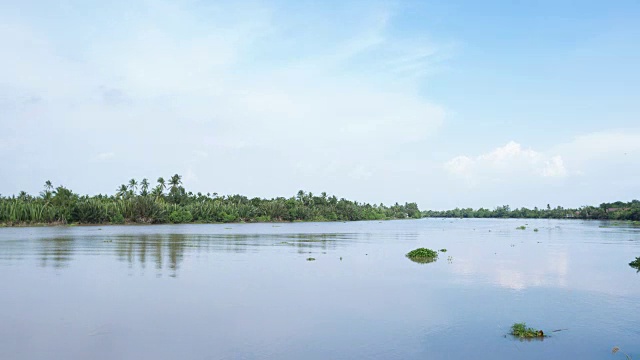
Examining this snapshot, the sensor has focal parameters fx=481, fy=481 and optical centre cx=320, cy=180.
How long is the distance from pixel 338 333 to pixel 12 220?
393 feet

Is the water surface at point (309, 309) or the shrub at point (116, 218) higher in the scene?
the shrub at point (116, 218)

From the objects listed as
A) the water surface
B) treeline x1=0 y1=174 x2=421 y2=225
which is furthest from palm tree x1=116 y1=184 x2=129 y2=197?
the water surface

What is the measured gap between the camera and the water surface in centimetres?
1705

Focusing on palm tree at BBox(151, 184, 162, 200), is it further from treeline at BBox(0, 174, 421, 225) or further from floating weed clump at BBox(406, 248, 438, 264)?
floating weed clump at BBox(406, 248, 438, 264)

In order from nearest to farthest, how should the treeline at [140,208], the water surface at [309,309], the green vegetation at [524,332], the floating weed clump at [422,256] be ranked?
the water surface at [309,309], the green vegetation at [524,332], the floating weed clump at [422,256], the treeline at [140,208]

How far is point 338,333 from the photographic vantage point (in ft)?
62.4

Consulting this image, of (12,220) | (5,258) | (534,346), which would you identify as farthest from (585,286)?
(12,220)

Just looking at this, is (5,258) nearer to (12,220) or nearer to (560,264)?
(560,264)

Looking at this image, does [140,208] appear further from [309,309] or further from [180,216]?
[309,309]

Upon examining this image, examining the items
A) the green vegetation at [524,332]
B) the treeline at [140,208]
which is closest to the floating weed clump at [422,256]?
the green vegetation at [524,332]

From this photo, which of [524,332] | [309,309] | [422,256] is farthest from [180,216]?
[524,332]

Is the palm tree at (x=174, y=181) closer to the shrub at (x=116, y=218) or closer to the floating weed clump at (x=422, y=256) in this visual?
the shrub at (x=116, y=218)

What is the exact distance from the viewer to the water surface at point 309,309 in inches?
671

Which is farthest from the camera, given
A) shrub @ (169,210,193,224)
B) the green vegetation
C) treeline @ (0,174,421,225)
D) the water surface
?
shrub @ (169,210,193,224)
